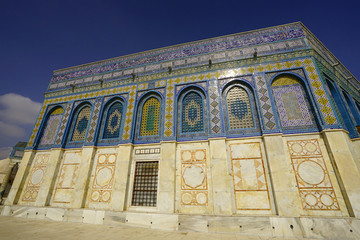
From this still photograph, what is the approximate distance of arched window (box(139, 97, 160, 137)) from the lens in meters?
8.90

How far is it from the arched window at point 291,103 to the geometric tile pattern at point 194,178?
160 inches

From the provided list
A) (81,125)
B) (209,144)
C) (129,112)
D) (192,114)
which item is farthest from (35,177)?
(209,144)

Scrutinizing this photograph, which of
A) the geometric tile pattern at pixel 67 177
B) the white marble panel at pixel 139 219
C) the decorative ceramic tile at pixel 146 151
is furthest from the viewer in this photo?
the geometric tile pattern at pixel 67 177

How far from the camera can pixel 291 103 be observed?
7660 millimetres

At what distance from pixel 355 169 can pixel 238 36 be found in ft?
27.4

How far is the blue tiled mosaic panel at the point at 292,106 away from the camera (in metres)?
7.23

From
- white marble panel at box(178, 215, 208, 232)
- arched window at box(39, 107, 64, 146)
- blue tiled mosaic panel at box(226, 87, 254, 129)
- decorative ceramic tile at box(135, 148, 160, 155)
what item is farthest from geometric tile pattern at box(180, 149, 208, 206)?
arched window at box(39, 107, 64, 146)

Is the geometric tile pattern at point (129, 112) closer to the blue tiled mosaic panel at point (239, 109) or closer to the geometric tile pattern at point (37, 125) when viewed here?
the blue tiled mosaic panel at point (239, 109)

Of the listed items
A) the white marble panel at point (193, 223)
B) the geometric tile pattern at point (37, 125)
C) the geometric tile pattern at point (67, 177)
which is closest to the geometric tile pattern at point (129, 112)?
the geometric tile pattern at point (67, 177)

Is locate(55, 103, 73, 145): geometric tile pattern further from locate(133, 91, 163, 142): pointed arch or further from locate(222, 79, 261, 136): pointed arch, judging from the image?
locate(222, 79, 261, 136): pointed arch

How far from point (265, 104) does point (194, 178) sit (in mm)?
4817

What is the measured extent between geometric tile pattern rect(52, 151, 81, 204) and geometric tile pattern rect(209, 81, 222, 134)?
764 centimetres

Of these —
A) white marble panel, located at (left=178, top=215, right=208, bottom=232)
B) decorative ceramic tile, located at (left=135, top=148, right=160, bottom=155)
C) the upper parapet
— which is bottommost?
white marble panel, located at (left=178, top=215, right=208, bottom=232)

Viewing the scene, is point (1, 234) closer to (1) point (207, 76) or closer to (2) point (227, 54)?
(1) point (207, 76)
